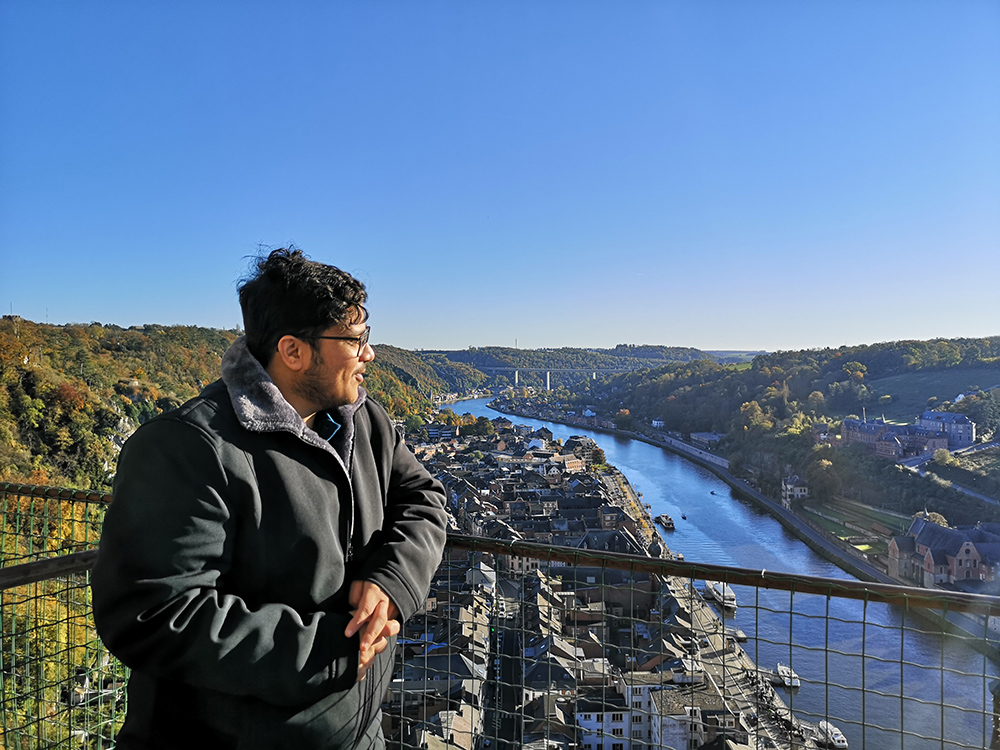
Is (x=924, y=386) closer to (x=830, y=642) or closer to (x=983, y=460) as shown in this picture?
(x=983, y=460)

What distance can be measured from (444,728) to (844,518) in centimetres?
1913

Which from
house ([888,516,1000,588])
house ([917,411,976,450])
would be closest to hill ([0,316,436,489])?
house ([888,516,1000,588])

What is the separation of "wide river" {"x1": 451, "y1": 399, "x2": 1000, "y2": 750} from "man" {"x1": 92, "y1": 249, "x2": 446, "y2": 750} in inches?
21.2

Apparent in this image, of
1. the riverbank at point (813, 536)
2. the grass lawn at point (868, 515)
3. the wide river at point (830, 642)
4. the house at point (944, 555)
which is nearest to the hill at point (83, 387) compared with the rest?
the wide river at point (830, 642)

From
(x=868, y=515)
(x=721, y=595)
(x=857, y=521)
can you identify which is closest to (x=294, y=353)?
(x=721, y=595)

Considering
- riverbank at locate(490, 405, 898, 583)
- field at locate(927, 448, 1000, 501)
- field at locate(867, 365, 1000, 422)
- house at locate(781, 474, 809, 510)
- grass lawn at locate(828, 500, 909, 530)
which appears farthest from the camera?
field at locate(867, 365, 1000, 422)

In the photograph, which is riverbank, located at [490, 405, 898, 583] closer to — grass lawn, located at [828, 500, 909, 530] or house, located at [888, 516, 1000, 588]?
house, located at [888, 516, 1000, 588]

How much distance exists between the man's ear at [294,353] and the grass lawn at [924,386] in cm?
2864

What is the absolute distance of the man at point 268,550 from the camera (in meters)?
0.65

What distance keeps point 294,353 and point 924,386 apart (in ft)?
110

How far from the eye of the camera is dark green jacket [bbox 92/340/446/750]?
652mm

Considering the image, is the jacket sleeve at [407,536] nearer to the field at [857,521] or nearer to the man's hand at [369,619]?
the man's hand at [369,619]

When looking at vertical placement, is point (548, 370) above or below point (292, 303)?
below

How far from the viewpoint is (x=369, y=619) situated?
792 millimetres
